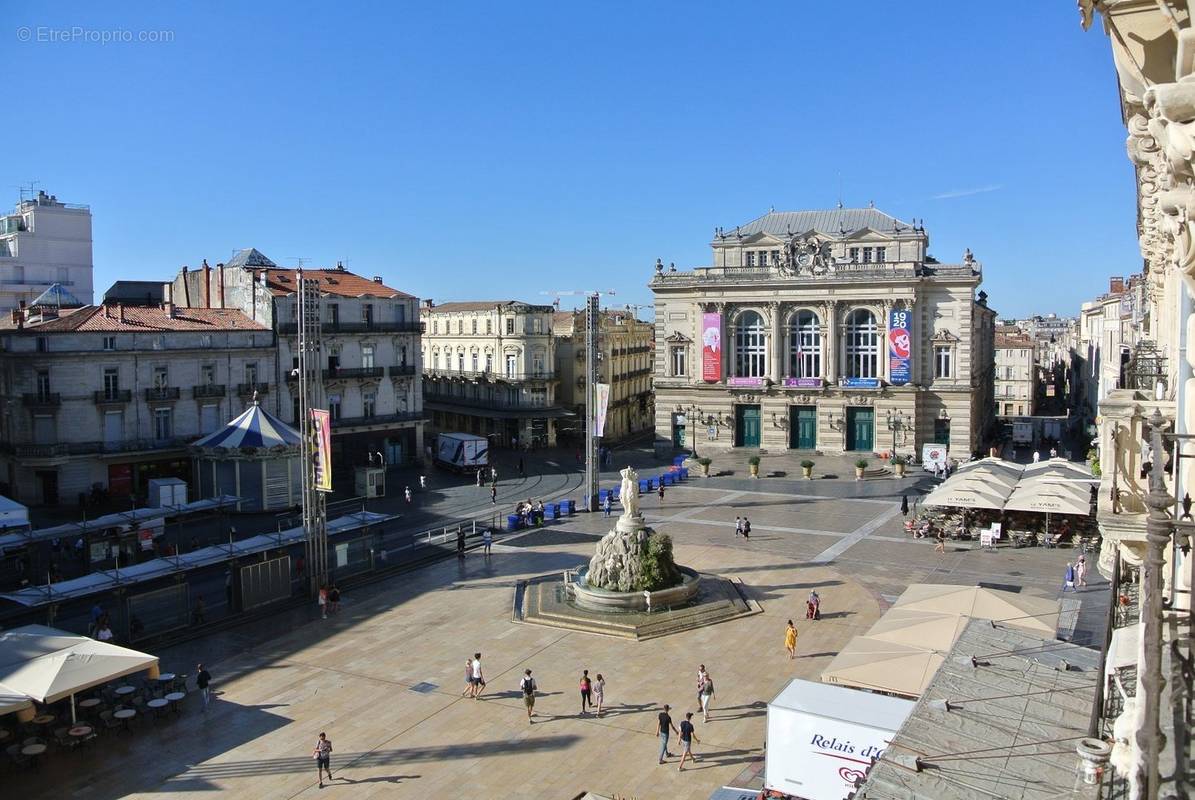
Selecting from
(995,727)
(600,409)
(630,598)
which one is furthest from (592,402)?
(995,727)

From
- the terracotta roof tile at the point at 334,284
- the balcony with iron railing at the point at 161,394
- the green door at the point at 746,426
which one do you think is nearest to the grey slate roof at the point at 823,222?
the green door at the point at 746,426

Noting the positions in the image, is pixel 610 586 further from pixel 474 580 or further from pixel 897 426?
pixel 897 426

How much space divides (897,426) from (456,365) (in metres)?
34.2

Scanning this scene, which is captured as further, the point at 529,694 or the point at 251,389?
the point at 251,389

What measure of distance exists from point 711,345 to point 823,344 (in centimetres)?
737

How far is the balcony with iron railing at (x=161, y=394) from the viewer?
158 feet

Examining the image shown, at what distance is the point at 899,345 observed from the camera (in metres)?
60.0

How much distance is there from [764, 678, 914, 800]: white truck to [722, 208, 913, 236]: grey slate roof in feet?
172

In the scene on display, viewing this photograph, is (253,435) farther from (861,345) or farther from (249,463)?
(861,345)

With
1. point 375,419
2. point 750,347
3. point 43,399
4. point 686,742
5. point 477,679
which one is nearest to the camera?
point 686,742

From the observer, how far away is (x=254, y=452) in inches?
1779

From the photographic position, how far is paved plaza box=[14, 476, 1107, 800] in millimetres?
18750

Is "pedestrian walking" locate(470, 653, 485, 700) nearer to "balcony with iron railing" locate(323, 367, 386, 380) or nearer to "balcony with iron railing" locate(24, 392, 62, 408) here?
"balcony with iron railing" locate(24, 392, 62, 408)

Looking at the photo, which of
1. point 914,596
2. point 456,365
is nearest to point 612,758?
point 914,596
